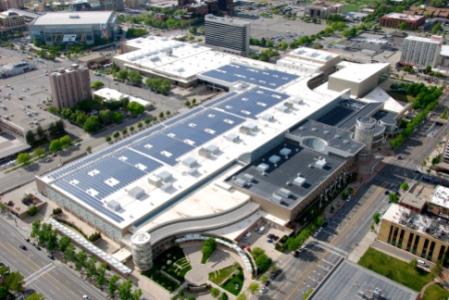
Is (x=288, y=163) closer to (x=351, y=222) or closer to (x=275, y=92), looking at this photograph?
(x=351, y=222)

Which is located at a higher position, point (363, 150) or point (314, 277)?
point (363, 150)

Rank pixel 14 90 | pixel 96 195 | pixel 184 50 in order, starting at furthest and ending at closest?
1. pixel 184 50
2. pixel 14 90
3. pixel 96 195

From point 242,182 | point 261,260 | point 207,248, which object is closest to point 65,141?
point 242,182

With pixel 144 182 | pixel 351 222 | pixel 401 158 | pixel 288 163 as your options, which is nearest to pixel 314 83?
pixel 401 158

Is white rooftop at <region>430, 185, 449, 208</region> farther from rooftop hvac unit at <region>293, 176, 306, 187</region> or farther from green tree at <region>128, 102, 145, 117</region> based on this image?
green tree at <region>128, 102, 145, 117</region>

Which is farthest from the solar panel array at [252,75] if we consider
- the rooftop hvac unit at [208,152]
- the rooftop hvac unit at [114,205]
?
the rooftop hvac unit at [114,205]

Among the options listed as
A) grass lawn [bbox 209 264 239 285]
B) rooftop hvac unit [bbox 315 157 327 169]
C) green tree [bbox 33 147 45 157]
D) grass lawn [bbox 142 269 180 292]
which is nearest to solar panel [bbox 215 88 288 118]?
rooftop hvac unit [bbox 315 157 327 169]

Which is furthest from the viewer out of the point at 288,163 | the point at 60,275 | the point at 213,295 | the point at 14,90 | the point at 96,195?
the point at 14,90

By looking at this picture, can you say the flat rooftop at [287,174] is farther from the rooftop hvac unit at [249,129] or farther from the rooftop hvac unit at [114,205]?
the rooftop hvac unit at [114,205]
